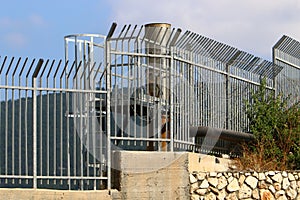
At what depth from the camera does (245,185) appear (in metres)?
15.3

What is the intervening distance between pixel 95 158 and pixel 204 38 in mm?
4050

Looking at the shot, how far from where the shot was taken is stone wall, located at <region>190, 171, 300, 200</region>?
47.7 feet

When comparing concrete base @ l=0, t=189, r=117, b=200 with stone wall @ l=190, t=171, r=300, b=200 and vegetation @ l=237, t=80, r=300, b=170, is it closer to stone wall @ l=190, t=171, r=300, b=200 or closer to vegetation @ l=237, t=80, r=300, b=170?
stone wall @ l=190, t=171, r=300, b=200

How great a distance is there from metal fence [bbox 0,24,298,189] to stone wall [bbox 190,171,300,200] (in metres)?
0.84

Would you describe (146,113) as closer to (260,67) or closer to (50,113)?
(50,113)

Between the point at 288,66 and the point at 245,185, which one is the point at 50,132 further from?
the point at 288,66

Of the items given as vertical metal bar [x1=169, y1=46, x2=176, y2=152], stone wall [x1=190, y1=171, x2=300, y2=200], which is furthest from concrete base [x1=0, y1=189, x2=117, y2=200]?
stone wall [x1=190, y1=171, x2=300, y2=200]

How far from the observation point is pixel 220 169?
15.9 m

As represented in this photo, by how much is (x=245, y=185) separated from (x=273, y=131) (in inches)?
127

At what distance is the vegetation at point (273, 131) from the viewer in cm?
1745

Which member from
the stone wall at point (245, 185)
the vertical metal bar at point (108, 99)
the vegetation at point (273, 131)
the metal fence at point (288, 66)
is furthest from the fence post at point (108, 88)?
the metal fence at point (288, 66)

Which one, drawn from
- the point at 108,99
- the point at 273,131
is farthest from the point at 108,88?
the point at 273,131

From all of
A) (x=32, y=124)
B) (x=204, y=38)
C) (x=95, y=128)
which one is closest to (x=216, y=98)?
(x=204, y=38)

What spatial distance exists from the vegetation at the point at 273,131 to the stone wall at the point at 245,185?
0.69 metres
